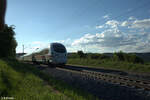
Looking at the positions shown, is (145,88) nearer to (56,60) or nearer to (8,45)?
(56,60)

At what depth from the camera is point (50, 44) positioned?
64.8 feet

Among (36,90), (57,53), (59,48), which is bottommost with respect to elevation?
(36,90)

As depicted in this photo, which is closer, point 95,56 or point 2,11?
point 2,11

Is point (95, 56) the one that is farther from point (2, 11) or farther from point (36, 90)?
point (2, 11)

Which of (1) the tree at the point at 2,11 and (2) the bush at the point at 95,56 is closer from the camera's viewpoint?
(1) the tree at the point at 2,11

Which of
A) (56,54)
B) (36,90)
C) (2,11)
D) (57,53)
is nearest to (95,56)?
(57,53)

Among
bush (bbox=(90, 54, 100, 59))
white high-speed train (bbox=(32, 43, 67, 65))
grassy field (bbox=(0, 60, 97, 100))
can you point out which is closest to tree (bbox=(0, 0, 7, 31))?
grassy field (bbox=(0, 60, 97, 100))

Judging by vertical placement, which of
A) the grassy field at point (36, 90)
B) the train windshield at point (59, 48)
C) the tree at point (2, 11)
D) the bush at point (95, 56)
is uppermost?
the tree at point (2, 11)

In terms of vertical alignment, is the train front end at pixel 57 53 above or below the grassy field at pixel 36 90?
above

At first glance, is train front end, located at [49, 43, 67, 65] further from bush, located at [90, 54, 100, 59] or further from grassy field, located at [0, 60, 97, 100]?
bush, located at [90, 54, 100, 59]

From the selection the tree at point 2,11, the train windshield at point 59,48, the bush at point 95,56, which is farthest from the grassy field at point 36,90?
the bush at point 95,56

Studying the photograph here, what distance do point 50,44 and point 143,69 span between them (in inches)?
497

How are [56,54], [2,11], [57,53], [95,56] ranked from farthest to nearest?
1. [95,56]
2. [57,53]
3. [56,54]
4. [2,11]

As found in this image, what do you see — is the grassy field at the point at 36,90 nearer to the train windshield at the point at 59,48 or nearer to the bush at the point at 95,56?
the train windshield at the point at 59,48
